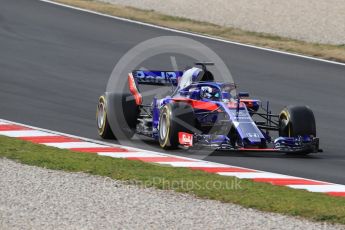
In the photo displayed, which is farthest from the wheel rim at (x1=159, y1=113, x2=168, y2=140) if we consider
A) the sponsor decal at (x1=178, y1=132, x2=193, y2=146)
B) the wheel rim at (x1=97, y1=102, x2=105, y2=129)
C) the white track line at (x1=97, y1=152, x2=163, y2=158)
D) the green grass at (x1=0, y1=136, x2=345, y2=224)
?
the green grass at (x1=0, y1=136, x2=345, y2=224)

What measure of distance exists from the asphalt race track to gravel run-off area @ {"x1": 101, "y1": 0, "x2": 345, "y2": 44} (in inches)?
74.9

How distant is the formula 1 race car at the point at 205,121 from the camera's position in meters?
15.4

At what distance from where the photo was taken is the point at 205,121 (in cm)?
1594

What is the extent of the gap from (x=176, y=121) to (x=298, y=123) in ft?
5.92

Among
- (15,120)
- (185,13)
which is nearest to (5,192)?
(15,120)

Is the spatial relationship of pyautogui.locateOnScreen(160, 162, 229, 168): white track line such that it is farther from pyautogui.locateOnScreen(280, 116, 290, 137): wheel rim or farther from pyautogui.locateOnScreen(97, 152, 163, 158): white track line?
pyautogui.locateOnScreen(280, 116, 290, 137): wheel rim

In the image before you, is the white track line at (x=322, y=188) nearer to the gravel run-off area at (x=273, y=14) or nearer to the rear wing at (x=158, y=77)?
the rear wing at (x=158, y=77)

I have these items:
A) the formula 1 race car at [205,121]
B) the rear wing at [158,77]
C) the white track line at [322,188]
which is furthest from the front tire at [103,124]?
the white track line at [322,188]

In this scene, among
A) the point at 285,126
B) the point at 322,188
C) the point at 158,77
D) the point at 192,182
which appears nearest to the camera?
the point at 192,182

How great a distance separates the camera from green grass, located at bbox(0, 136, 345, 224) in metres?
11.6

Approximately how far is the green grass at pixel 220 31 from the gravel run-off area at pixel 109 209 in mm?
13163

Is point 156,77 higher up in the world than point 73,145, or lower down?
higher up

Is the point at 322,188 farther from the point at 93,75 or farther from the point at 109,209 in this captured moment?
the point at 93,75

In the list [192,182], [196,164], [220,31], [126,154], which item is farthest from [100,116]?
[220,31]
